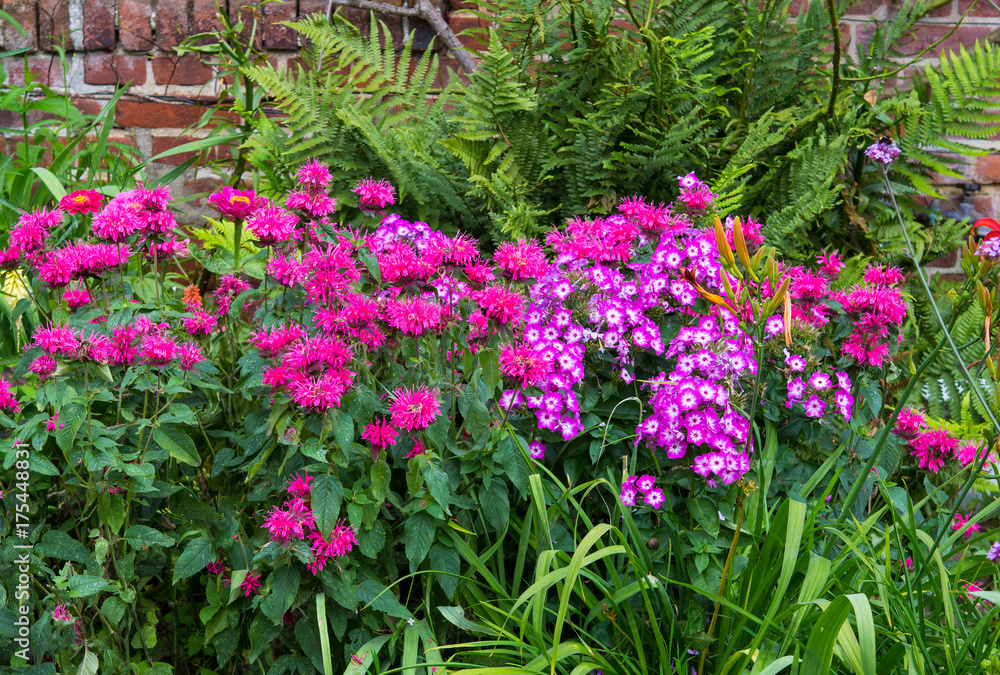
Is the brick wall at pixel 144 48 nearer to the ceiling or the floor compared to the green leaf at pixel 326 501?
nearer to the ceiling

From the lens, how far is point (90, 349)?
1079mm

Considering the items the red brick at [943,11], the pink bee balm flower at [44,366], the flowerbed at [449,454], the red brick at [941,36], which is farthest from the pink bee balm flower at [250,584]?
the red brick at [943,11]

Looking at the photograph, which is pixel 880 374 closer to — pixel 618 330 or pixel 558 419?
pixel 618 330

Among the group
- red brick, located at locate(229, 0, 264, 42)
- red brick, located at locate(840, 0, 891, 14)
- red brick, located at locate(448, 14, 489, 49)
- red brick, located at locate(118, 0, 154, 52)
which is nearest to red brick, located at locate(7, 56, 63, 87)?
red brick, located at locate(118, 0, 154, 52)

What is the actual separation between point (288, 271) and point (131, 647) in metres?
0.74

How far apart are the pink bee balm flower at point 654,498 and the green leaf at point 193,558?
753 mm

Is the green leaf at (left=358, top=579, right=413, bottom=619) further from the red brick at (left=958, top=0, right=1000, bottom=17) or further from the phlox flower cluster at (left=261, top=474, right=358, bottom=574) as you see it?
the red brick at (left=958, top=0, right=1000, bottom=17)

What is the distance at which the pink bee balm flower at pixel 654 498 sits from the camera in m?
1.24

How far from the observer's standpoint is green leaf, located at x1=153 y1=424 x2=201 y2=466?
116cm

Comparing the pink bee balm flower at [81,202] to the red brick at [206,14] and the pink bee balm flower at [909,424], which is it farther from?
the pink bee balm flower at [909,424]

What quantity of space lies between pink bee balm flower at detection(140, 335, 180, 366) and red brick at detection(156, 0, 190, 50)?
5.69ft

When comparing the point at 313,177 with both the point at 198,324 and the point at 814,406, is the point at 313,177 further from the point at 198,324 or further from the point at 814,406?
the point at 814,406

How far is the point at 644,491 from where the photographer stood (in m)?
1.27

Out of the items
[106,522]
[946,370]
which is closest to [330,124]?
[106,522]
